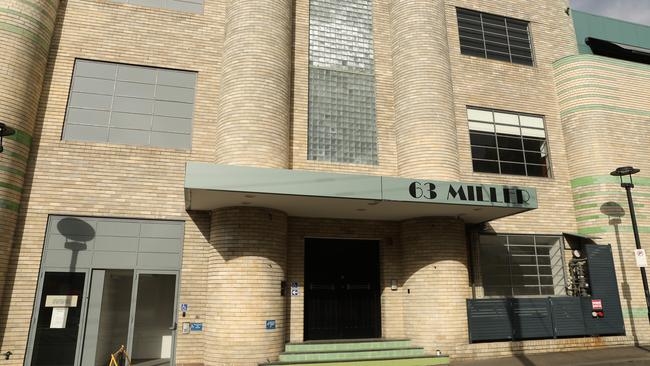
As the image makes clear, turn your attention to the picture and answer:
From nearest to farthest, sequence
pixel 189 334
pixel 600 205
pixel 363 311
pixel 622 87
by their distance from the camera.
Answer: pixel 189 334
pixel 363 311
pixel 600 205
pixel 622 87

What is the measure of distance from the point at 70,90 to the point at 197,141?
11.8 ft

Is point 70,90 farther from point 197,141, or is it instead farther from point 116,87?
point 197,141

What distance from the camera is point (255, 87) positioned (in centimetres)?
1132

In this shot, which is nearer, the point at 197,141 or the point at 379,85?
the point at 197,141

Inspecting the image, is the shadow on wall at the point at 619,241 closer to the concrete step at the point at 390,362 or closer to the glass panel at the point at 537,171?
the glass panel at the point at 537,171

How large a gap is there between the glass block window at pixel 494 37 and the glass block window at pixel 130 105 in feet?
32.8

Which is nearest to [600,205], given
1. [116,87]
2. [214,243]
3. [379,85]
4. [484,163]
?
[484,163]

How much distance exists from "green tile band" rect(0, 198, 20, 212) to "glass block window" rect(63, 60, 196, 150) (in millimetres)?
2039

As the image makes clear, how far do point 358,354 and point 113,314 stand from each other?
20.0ft

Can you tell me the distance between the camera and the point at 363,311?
1211cm

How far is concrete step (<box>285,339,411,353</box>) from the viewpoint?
10.6m

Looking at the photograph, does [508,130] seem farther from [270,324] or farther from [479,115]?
[270,324]

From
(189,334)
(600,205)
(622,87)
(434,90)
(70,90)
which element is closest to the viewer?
(189,334)

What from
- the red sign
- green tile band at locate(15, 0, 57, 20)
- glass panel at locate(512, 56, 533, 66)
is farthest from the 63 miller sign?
green tile band at locate(15, 0, 57, 20)
